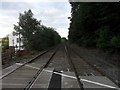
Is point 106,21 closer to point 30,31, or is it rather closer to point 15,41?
point 15,41

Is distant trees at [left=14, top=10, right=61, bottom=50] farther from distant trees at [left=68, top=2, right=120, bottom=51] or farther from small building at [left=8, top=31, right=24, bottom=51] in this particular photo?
distant trees at [left=68, top=2, right=120, bottom=51]

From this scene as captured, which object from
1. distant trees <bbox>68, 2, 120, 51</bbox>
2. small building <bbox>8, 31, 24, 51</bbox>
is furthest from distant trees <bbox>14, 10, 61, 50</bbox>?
distant trees <bbox>68, 2, 120, 51</bbox>

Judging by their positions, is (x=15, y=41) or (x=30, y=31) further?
(x=30, y=31)

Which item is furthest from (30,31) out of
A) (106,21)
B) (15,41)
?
(106,21)

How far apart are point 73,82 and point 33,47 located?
32.8m

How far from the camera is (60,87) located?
850cm

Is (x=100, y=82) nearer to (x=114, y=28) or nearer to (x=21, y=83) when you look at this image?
(x=21, y=83)

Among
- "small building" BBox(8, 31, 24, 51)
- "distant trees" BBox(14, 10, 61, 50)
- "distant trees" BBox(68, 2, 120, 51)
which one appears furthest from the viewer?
"distant trees" BBox(14, 10, 61, 50)

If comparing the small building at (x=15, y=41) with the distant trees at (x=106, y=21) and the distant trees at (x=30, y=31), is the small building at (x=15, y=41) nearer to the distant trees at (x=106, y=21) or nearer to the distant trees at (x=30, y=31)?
the distant trees at (x=30, y=31)

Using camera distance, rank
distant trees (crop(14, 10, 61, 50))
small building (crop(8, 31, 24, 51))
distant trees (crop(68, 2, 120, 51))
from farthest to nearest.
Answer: distant trees (crop(14, 10, 61, 50)), small building (crop(8, 31, 24, 51)), distant trees (crop(68, 2, 120, 51))

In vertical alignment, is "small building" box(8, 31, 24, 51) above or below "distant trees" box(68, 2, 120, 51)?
below

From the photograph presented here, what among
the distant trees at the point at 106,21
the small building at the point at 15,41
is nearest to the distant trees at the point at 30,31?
the small building at the point at 15,41

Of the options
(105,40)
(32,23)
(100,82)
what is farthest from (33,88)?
(32,23)

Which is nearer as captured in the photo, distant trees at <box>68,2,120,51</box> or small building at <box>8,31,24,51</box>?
distant trees at <box>68,2,120,51</box>
